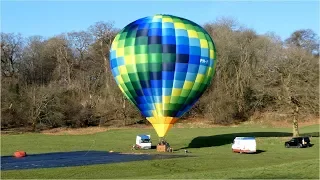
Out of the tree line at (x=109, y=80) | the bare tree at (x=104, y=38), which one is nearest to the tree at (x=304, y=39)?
the tree line at (x=109, y=80)

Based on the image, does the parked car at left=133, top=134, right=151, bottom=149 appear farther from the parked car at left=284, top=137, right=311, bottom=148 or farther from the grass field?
the parked car at left=284, top=137, right=311, bottom=148

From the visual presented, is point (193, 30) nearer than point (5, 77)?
Yes

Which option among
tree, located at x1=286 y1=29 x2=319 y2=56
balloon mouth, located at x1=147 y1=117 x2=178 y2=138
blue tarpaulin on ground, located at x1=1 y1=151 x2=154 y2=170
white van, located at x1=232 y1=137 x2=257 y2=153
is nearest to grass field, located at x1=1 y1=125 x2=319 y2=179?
white van, located at x1=232 y1=137 x2=257 y2=153

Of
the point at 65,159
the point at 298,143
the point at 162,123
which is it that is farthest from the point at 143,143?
the point at 298,143

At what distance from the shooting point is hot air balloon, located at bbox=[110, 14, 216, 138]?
1166 inches

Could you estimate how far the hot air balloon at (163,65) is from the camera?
97.1 ft

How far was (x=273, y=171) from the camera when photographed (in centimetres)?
1755

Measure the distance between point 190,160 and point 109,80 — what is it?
41.2 meters

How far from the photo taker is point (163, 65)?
2953 centimetres

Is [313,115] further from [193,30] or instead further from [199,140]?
[193,30]

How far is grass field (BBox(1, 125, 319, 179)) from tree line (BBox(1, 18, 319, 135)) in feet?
35.7

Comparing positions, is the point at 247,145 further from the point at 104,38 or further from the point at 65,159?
the point at 104,38

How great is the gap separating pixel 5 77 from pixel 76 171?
46874mm

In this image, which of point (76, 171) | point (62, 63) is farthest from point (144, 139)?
point (62, 63)
